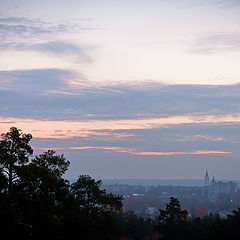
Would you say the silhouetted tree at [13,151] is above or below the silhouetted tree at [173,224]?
above

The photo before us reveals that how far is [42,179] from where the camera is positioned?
109ft

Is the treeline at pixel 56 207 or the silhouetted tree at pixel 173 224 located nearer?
the treeline at pixel 56 207

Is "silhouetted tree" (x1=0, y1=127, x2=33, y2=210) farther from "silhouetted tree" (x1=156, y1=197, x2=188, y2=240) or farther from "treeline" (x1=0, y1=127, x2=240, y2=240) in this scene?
"silhouetted tree" (x1=156, y1=197, x2=188, y2=240)

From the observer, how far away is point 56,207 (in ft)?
126

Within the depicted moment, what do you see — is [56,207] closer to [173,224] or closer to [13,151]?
[13,151]

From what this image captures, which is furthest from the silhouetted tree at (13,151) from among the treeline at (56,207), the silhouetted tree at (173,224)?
the silhouetted tree at (173,224)

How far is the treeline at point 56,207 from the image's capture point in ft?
103

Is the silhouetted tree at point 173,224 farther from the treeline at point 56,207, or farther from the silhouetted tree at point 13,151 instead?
the silhouetted tree at point 13,151

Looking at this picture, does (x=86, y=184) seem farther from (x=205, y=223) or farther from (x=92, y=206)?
(x=205, y=223)

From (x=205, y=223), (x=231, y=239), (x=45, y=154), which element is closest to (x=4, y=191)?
(x=45, y=154)

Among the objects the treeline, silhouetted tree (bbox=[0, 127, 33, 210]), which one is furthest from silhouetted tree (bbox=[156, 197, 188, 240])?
silhouetted tree (bbox=[0, 127, 33, 210])

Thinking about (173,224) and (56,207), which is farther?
(173,224)

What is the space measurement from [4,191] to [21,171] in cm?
207

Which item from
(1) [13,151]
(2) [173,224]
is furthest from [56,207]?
(2) [173,224]
